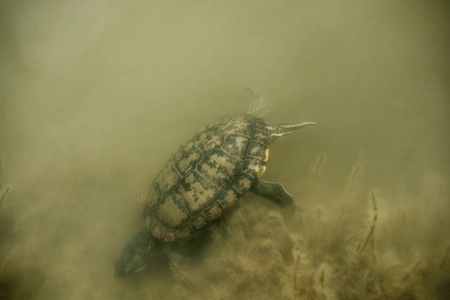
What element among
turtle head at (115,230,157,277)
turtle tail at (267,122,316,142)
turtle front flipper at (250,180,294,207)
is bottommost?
→ turtle head at (115,230,157,277)

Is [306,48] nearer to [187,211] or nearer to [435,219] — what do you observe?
[435,219]

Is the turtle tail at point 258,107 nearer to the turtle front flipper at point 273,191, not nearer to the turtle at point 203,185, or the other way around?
the turtle at point 203,185

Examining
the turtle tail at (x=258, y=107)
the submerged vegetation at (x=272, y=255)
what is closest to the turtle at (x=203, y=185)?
the submerged vegetation at (x=272, y=255)

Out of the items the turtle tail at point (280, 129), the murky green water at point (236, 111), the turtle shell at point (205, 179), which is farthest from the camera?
the turtle tail at point (280, 129)

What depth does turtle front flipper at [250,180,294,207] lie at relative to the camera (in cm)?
303

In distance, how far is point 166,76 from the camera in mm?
5508

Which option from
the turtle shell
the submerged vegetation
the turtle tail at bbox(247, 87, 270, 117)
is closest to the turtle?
the turtle shell

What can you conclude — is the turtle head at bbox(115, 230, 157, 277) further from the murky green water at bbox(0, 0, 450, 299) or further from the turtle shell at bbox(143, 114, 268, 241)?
the murky green water at bbox(0, 0, 450, 299)

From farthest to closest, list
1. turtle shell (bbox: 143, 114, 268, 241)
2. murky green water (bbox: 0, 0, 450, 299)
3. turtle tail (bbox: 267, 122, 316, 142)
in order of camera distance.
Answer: turtle tail (bbox: 267, 122, 316, 142)
murky green water (bbox: 0, 0, 450, 299)
turtle shell (bbox: 143, 114, 268, 241)

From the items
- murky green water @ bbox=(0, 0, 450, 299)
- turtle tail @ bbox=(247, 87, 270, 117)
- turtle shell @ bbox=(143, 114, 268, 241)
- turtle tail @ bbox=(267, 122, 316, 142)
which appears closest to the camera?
turtle shell @ bbox=(143, 114, 268, 241)

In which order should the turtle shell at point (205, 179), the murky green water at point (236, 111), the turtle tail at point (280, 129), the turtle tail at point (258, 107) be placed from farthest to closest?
the turtle tail at point (258, 107)
the turtle tail at point (280, 129)
the murky green water at point (236, 111)
the turtle shell at point (205, 179)

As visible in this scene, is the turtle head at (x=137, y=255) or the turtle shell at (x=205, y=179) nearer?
the turtle shell at (x=205, y=179)

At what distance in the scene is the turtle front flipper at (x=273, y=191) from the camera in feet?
9.95

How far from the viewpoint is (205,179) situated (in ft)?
9.11
